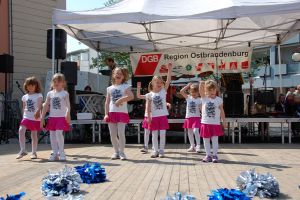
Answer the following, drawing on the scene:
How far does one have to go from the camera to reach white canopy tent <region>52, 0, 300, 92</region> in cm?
953

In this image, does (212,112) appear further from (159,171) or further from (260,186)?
(260,186)

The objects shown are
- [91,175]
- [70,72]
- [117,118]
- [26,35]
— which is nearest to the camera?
[91,175]

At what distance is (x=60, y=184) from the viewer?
492 cm

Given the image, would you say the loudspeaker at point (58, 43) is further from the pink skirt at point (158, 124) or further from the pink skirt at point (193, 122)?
the pink skirt at point (158, 124)

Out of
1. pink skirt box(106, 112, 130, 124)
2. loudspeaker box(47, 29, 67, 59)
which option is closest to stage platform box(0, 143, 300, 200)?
pink skirt box(106, 112, 130, 124)

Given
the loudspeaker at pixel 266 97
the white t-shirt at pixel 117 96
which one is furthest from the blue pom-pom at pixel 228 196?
the loudspeaker at pixel 266 97

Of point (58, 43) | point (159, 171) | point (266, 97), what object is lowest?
point (159, 171)

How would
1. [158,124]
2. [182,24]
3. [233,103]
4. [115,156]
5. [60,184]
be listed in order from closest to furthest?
[60,184]
[115,156]
[158,124]
[182,24]
[233,103]

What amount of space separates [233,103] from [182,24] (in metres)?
2.78

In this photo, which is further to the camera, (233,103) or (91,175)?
(233,103)

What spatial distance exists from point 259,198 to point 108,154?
4.69m

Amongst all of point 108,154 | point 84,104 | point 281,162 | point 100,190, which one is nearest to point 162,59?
point 84,104

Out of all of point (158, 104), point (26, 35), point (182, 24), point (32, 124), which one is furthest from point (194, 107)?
point (26, 35)

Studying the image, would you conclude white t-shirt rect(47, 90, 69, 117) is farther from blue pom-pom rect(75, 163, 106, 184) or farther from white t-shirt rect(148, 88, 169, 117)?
blue pom-pom rect(75, 163, 106, 184)
